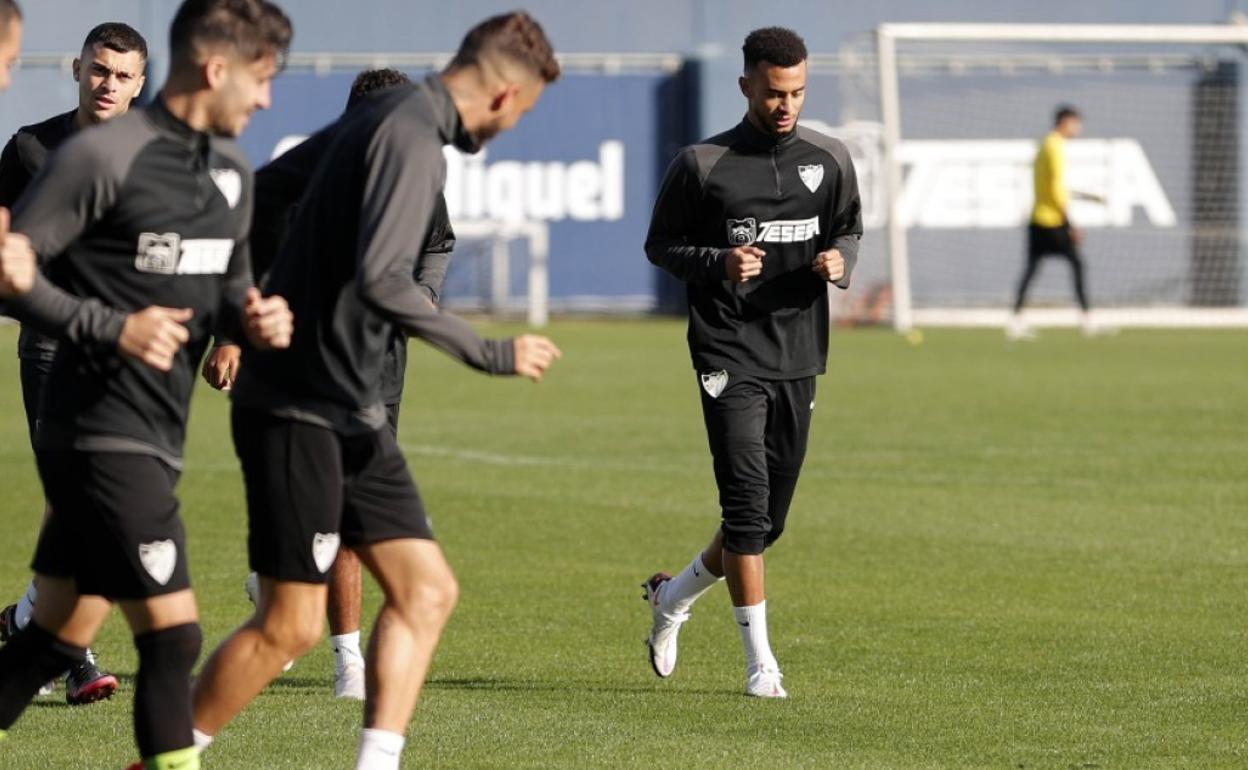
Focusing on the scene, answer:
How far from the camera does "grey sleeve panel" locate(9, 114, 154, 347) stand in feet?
16.7

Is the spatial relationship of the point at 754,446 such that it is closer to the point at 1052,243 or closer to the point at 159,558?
the point at 159,558

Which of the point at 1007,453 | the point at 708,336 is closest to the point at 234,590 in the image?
the point at 708,336

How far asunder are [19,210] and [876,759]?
9.84 feet

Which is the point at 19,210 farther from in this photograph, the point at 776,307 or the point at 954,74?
the point at 954,74

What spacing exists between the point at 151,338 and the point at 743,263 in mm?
3027

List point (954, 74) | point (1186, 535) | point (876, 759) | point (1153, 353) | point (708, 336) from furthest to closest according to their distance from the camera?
point (954, 74) → point (1153, 353) → point (1186, 535) → point (708, 336) → point (876, 759)

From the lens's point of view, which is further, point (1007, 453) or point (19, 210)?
point (1007, 453)

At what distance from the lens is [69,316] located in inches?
201

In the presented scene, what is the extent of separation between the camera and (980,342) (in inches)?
1116

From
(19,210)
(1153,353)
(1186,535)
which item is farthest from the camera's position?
(1153,353)

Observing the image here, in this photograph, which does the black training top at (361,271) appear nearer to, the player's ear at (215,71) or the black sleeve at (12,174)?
the player's ear at (215,71)

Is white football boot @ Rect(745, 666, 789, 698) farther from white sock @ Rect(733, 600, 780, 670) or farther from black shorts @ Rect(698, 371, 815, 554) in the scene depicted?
black shorts @ Rect(698, 371, 815, 554)

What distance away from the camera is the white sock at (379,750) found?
5570mm

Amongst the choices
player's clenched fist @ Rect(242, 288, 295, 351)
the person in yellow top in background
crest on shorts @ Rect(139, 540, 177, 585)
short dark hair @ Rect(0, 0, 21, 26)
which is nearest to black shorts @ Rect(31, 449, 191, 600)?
crest on shorts @ Rect(139, 540, 177, 585)
